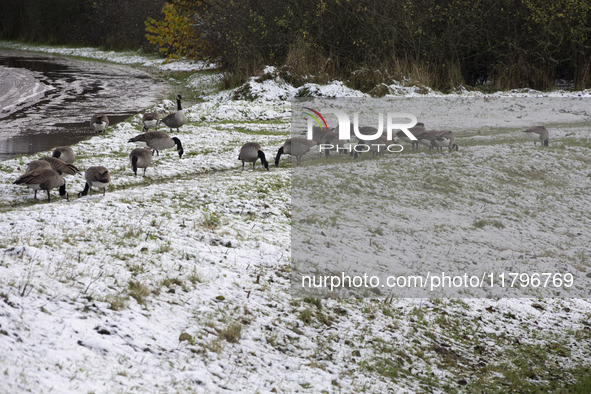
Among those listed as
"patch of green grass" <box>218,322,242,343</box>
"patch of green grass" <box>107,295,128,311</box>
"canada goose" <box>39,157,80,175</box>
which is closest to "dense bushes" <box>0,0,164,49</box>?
"canada goose" <box>39,157,80,175</box>

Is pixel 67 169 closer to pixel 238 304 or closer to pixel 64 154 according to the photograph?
pixel 64 154

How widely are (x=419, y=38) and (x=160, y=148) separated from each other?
61.3 ft

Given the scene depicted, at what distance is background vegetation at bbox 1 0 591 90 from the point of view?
92.1ft

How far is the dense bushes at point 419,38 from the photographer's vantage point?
93.4 ft

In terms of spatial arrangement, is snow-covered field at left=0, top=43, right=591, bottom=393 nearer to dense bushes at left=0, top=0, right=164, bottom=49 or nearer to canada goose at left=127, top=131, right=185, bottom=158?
canada goose at left=127, top=131, right=185, bottom=158

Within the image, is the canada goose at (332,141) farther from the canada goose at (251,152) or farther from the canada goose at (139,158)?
the canada goose at (139,158)

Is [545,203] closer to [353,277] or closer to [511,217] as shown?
[511,217]

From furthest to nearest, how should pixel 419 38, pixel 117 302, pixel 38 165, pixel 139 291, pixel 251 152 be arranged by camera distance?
pixel 419 38 < pixel 251 152 < pixel 38 165 < pixel 139 291 < pixel 117 302

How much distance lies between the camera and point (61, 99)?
2791cm

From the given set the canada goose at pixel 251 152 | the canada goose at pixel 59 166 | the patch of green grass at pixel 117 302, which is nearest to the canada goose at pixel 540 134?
the canada goose at pixel 251 152

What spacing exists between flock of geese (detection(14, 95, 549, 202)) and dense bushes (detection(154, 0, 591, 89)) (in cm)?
1142

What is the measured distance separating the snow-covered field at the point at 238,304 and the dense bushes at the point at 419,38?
16255mm

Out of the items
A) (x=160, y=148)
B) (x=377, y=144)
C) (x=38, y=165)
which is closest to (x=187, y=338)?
(x=38, y=165)

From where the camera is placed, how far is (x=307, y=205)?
12.3 meters
